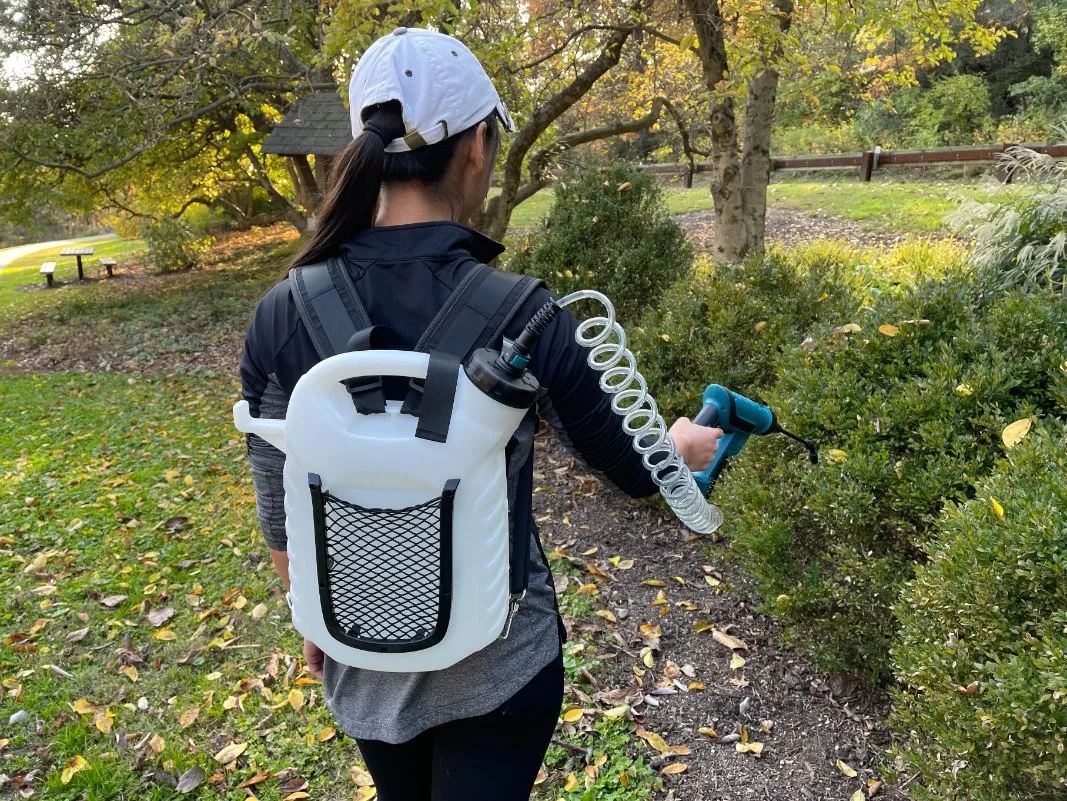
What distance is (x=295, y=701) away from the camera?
3346 millimetres

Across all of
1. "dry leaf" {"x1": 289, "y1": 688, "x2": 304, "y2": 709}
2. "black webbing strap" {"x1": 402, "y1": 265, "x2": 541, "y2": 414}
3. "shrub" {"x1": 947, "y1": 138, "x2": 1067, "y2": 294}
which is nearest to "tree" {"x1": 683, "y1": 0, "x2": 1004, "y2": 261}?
"shrub" {"x1": 947, "y1": 138, "x2": 1067, "y2": 294}

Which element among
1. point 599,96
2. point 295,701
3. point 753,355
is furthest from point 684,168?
point 295,701

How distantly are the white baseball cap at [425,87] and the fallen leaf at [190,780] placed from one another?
2.73m

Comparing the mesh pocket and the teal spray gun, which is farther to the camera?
the teal spray gun

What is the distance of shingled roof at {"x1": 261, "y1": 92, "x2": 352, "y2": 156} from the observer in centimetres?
→ 1064

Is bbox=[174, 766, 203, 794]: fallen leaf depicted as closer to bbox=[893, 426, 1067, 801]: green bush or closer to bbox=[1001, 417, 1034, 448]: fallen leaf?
bbox=[893, 426, 1067, 801]: green bush

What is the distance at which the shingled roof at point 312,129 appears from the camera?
10.6m

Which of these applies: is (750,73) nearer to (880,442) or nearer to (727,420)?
(880,442)

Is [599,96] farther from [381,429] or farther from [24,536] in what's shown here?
[381,429]

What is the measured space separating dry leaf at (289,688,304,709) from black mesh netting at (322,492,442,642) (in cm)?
239

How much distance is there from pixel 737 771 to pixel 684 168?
55.3 ft

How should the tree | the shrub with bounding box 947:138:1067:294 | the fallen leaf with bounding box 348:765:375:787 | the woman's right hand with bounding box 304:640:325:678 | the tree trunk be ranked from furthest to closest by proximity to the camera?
the tree trunk
the tree
the shrub with bounding box 947:138:1067:294
the fallen leaf with bounding box 348:765:375:787
the woman's right hand with bounding box 304:640:325:678

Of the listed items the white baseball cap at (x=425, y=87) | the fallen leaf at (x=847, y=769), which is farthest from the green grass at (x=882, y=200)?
the white baseball cap at (x=425, y=87)

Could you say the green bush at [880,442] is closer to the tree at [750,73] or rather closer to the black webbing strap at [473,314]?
the black webbing strap at [473,314]
